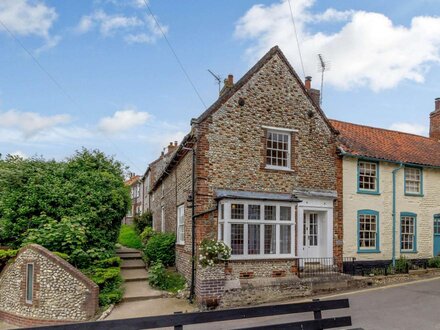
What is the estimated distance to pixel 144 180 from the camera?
43.6m

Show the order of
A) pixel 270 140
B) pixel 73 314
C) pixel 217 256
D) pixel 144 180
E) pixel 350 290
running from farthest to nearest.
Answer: pixel 144 180, pixel 270 140, pixel 350 290, pixel 217 256, pixel 73 314

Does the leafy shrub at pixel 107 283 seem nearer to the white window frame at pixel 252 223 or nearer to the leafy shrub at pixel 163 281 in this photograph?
the leafy shrub at pixel 163 281

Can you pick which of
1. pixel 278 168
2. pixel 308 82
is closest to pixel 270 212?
pixel 278 168

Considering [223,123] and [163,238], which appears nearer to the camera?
[223,123]

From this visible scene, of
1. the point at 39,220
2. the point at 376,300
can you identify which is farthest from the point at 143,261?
the point at 376,300

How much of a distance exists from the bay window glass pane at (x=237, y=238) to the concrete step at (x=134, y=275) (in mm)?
4273

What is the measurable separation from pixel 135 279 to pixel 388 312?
9.49 meters

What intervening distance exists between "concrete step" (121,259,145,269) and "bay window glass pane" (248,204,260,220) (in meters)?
6.19

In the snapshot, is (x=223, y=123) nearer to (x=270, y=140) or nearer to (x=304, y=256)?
(x=270, y=140)

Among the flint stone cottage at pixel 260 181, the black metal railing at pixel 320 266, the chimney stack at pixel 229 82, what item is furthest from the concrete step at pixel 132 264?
the chimney stack at pixel 229 82

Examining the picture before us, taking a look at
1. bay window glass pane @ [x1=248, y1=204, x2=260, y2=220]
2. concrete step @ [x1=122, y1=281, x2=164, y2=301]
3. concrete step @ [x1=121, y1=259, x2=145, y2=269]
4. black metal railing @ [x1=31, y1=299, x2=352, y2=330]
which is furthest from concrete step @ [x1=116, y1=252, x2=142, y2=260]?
black metal railing @ [x1=31, y1=299, x2=352, y2=330]

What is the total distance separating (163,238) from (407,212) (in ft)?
40.1

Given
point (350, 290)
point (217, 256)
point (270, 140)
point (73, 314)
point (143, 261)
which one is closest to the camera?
point (73, 314)

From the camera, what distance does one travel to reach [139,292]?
14.2 metres
